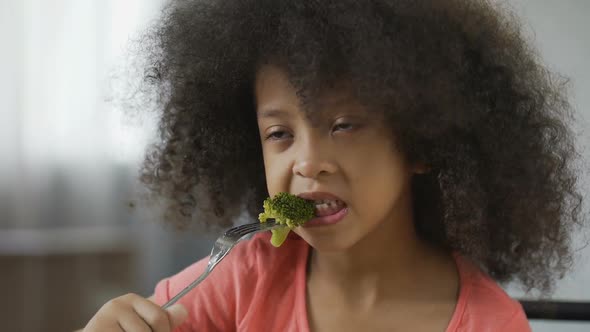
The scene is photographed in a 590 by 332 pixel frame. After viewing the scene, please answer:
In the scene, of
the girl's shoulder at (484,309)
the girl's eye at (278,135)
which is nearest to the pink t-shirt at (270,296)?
the girl's shoulder at (484,309)

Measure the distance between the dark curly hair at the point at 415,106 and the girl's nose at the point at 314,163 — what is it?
6 cm

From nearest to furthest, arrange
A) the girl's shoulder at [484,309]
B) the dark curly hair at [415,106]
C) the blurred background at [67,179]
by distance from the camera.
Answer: the dark curly hair at [415,106] < the girl's shoulder at [484,309] < the blurred background at [67,179]

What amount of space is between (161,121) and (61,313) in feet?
4.42

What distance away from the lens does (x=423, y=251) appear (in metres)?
1.00

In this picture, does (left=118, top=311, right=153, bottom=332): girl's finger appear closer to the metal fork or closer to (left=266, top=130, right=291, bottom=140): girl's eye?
the metal fork

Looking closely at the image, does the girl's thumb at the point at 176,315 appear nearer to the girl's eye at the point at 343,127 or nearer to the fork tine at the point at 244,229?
the fork tine at the point at 244,229

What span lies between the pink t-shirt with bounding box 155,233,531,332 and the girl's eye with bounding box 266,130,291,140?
0.73ft

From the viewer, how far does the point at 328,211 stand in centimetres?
84

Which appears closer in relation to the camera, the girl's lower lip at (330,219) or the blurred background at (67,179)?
the girl's lower lip at (330,219)

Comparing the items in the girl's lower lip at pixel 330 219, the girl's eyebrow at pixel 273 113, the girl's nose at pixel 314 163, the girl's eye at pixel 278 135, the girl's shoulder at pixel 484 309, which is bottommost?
the girl's shoulder at pixel 484 309

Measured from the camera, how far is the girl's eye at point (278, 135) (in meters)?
0.87

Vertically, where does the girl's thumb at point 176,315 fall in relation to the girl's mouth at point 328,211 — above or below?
below

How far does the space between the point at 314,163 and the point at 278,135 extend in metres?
Result: 0.09

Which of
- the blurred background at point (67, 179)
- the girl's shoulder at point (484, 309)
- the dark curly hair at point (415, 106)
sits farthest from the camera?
the blurred background at point (67, 179)
